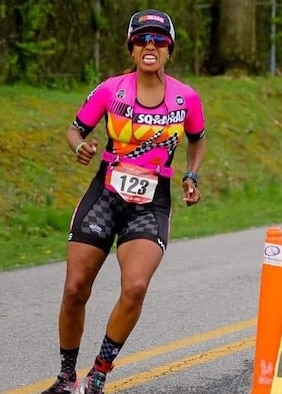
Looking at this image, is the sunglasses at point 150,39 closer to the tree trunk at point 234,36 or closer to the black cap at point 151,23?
the black cap at point 151,23

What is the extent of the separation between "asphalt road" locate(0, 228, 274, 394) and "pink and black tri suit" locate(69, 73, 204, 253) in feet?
3.28

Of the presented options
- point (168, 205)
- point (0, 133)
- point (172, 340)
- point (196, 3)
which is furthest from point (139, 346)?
point (196, 3)

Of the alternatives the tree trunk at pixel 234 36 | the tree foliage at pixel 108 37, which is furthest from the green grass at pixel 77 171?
the tree trunk at pixel 234 36

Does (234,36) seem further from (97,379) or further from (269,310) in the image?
(269,310)

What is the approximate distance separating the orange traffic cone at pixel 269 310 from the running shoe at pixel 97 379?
0.82 m

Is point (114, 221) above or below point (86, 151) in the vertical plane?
below

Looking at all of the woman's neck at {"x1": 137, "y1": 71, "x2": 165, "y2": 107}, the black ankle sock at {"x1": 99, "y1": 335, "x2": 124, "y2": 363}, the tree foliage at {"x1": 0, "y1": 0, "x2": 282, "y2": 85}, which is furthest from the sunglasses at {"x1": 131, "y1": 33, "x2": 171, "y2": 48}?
the tree foliage at {"x1": 0, "y1": 0, "x2": 282, "y2": 85}

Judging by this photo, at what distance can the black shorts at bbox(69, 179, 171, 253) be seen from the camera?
19.4 feet

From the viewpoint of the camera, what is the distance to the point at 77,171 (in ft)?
52.8

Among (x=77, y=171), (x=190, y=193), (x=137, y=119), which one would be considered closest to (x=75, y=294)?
(x=190, y=193)

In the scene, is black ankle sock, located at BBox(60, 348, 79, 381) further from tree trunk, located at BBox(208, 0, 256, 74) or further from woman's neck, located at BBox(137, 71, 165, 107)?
tree trunk, located at BBox(208, 0, 256, 74)

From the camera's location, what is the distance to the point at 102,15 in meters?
20.5

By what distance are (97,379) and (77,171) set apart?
1040 centimetres

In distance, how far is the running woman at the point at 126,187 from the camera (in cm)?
584
